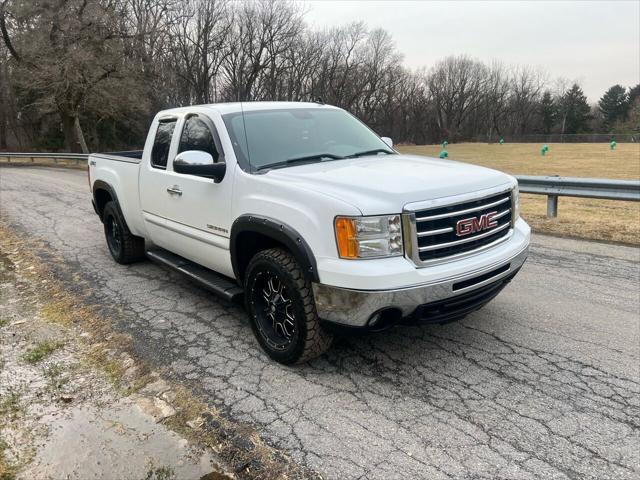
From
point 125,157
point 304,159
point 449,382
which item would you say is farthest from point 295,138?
point 125,157

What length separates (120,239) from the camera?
628 cm

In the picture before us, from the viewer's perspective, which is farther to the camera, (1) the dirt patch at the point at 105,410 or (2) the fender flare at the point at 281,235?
(2) the fender flare at the point at 281,235

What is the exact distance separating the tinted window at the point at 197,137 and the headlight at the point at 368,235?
1.68m

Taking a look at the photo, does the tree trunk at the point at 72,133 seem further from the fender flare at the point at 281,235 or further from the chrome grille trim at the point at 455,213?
the chrome grille trim at the point at 455,213

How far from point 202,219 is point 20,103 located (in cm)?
4409

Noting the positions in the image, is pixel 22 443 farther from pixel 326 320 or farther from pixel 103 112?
pixel 103 112

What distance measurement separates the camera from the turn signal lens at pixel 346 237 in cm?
302

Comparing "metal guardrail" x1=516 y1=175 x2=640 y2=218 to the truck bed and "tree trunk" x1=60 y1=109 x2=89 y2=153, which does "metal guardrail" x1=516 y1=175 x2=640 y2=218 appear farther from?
"tree trunk" x1=60 y1=109 x2=89 y2=153

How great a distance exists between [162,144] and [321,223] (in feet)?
9.00

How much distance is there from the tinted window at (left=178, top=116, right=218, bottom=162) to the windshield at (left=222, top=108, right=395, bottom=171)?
238 mm

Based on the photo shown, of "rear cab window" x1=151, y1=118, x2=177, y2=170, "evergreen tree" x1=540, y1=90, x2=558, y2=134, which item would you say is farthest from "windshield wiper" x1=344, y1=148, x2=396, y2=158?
"evergreen tree" x1=540, y1=90, x2=558, y2=134

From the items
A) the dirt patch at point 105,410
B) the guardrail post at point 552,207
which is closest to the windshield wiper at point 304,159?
the dirt patch at point 105,410

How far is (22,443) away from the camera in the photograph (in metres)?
2.87

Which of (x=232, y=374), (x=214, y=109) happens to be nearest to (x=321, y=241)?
(x=232, y=374)
